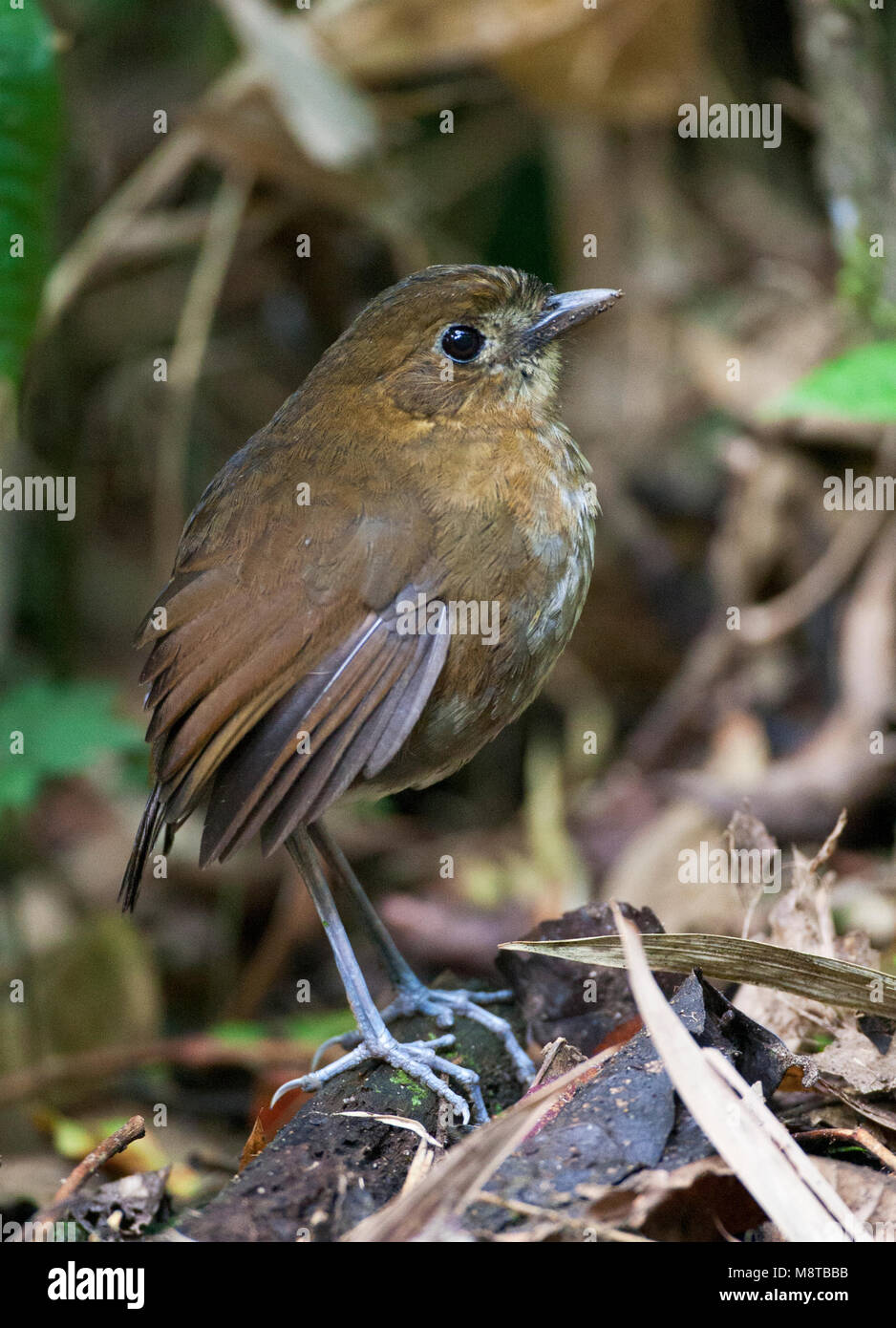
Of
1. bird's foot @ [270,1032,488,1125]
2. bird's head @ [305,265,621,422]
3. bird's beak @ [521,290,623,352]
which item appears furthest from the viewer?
bird's beak @ [521,290,623,352]

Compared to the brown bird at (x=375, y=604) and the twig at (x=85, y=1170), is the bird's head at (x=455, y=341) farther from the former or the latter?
the twig at (x=85, y=1170)

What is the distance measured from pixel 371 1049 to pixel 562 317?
167 cm

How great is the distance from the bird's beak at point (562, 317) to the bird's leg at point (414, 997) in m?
1.21

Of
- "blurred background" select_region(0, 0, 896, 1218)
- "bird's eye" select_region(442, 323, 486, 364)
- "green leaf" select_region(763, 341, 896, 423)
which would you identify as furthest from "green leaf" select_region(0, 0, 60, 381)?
"green leaf" select_region(763, 341, 896, 423)

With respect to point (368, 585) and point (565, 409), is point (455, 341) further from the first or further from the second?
point (565, 409)

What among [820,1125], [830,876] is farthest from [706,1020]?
[830,876]

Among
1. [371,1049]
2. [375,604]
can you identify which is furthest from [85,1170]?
[375,604]

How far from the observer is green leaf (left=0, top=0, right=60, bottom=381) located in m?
3.71

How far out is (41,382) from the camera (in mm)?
5160

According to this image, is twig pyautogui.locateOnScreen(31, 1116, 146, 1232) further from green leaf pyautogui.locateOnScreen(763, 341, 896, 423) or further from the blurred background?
green leaf pyautogui.locateOnScreen(763, 341, 896, 423)

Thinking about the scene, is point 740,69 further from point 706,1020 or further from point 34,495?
point 706,1020

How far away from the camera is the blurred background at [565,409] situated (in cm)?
405

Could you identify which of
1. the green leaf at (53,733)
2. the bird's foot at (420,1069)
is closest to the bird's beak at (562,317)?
the bird's foot at (420,1069)

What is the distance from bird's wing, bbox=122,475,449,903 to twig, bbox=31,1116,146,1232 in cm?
50
